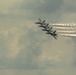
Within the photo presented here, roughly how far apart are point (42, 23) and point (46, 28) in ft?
19.2

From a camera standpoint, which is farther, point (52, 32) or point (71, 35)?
point (52, 32)

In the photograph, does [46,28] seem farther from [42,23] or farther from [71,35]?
[71,35]

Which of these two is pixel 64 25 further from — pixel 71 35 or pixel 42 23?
pixel 42 23

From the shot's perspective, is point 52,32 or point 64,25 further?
point 52,32

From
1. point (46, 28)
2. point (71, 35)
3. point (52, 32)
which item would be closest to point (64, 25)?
point (71, 35)

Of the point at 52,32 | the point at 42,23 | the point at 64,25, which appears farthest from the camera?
the point at 42,23

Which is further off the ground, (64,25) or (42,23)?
(42,23)

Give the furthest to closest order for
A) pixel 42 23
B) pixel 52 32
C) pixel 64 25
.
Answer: pixel 42 23 → pixel 52 32 → pixel 64 25

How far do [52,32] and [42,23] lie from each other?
52.3ft

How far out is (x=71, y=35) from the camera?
4956 inches

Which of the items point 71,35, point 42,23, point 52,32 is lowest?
point 71,35

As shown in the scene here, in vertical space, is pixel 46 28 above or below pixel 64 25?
above

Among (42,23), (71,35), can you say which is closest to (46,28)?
(42,23)

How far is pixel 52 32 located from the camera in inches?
5896
